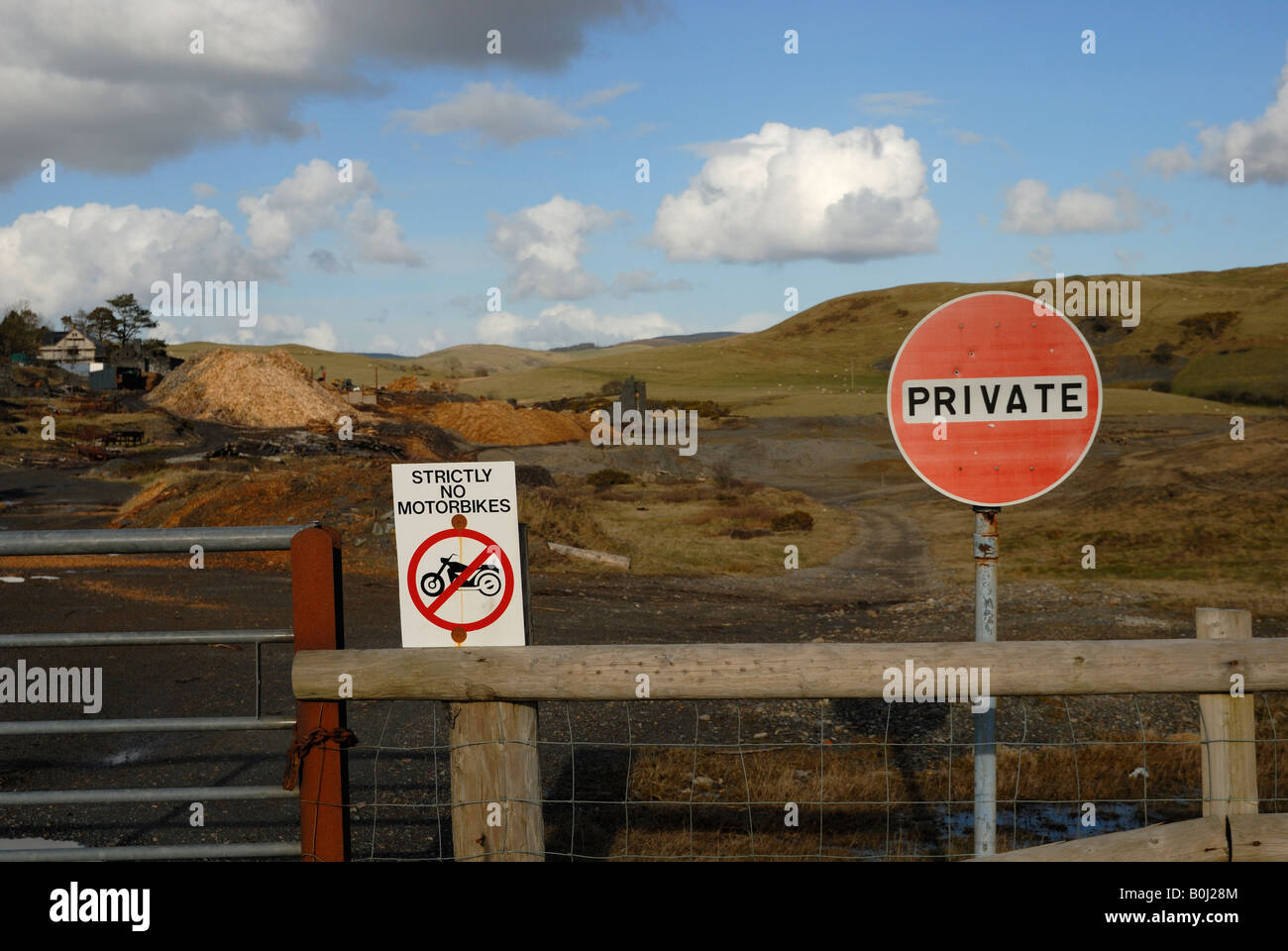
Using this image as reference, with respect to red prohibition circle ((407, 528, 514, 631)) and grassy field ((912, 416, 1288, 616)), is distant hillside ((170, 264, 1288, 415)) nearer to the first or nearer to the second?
grassy field ((912, 416, 1288, 616))

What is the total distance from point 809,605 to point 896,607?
140 cm

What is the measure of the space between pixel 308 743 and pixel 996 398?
2.82 meters

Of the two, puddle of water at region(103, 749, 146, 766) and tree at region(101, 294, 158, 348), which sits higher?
tree at region(101, 294, 158, 348)

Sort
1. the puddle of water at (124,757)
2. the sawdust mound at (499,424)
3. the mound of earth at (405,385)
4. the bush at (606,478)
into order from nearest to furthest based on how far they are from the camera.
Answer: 1. the puddle of water at (124,757)
2. the bush at (606,478)
3. the sawdust mound at (499,424)
4. the mound of earth at (405,385)

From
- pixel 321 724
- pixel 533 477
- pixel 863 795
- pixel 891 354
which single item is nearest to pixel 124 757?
pixel 321 724

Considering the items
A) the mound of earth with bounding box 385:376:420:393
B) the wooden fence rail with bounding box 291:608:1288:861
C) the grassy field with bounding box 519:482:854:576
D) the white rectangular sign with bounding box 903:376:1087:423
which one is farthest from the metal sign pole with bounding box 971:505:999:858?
the mound of earth with bounding box 385:376:420:393

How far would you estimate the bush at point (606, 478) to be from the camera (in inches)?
1524

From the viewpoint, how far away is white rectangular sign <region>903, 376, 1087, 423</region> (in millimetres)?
4164

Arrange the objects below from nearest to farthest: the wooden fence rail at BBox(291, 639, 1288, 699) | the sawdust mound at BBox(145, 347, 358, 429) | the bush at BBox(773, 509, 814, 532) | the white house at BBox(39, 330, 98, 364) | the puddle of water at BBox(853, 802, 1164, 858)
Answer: the wooden fence rail at BBox(291, 639, 1288, 699) < the puddle of water at BBox(853, 802, 1164, 858) < the bush at BBox(773, 509, 814, 532) < the sawdust mound at BBox(145, 347, 358, 429) < the white house at BBox(39, 330, 98, 364)

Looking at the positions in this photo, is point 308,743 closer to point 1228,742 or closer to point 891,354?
point 1228,742

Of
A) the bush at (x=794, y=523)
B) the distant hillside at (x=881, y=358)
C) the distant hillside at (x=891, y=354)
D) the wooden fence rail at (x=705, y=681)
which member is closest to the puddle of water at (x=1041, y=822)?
the wooden fence rail at (x=705, y=681)

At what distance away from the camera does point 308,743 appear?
3.79 meters

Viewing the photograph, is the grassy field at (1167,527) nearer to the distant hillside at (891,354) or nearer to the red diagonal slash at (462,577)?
the red diagonal slash at (462,577)
